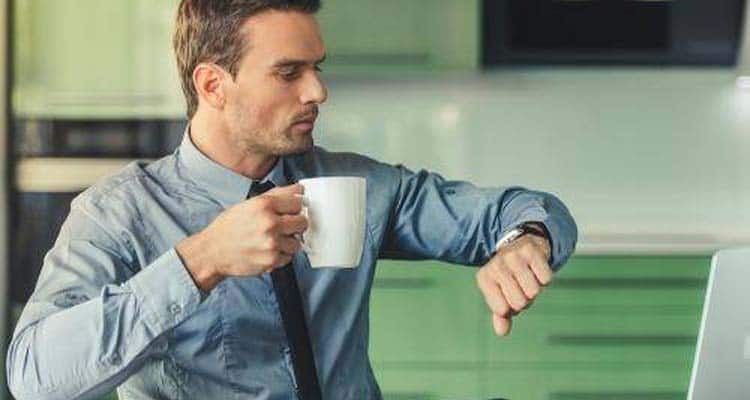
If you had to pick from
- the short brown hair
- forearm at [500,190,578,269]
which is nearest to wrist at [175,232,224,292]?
forearm at [500,190,578,269]

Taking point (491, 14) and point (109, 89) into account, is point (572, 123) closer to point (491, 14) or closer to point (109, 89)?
point (491, 14)

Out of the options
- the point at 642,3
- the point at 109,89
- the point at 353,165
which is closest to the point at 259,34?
the point at 353,165

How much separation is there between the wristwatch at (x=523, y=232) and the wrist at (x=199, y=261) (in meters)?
0.31

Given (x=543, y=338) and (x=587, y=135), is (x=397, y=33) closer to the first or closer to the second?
(x=587, y=135)

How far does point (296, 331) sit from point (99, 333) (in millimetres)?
293

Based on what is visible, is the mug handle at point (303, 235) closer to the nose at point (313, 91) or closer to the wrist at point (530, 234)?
the wrist at point (530, 234)

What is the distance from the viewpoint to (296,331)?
4.67ft

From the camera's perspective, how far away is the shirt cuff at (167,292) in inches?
46.1

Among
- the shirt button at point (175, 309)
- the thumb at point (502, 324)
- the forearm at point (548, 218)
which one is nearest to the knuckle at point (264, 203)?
the shirt button at point (175, 309)

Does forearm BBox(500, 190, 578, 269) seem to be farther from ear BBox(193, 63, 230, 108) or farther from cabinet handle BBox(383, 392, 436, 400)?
cabinet handle BBox(383, 392, 436, 400)

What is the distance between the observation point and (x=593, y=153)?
352 centimetres

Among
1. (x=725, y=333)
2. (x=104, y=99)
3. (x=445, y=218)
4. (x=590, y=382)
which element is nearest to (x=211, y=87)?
(x=445, y=218)

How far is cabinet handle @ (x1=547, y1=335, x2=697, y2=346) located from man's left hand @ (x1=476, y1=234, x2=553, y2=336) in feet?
6.70

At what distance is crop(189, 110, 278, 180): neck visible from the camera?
1573 mm
